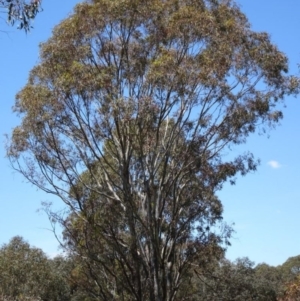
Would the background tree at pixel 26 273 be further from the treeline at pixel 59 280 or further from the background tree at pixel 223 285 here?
the background tree at pixel 223 285

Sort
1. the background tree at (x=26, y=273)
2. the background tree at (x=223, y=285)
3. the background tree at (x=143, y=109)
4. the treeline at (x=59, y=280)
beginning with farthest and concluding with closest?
the background tree at (x=26, y=273) < the treeline at (x=59, y=280) < the background tree at (x=223, y=285) < the background tree at (x=143, y=109)

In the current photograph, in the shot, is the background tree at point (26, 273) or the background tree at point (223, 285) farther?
the background tree at point (26, 273)

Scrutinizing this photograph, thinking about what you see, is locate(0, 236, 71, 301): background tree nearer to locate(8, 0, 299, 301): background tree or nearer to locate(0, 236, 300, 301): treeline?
locate(0, 236, 300, 301): treeline

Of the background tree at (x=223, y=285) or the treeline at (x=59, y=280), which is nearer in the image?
the background tree at (x=223, y=285)

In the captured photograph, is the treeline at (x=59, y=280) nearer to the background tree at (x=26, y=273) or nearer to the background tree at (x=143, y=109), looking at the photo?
the background tree at (x=26, y=273)

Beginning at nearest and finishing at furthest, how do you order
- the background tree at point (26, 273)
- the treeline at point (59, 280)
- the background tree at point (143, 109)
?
the background tree at point (143, 109)
the treeline at point (59, 280)
the background tree at point (26, 273)

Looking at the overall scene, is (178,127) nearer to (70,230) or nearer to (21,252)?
(70,230)

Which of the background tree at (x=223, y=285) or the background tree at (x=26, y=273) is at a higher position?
the background tree at (x=26, y=273)

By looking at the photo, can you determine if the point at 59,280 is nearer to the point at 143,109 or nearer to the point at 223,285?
the point at 223,285

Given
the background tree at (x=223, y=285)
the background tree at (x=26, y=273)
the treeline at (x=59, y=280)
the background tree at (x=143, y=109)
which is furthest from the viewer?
the background tree at (x=26, y=273)

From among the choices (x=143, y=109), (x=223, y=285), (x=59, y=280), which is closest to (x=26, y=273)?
(x=59, y=280)

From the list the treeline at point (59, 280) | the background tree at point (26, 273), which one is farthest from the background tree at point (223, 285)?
the background tree at point (26, 273)

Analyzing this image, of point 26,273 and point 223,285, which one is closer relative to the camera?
point 223,285

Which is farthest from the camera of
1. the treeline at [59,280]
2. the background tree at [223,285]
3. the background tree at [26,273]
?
the background tree at [26,273]
